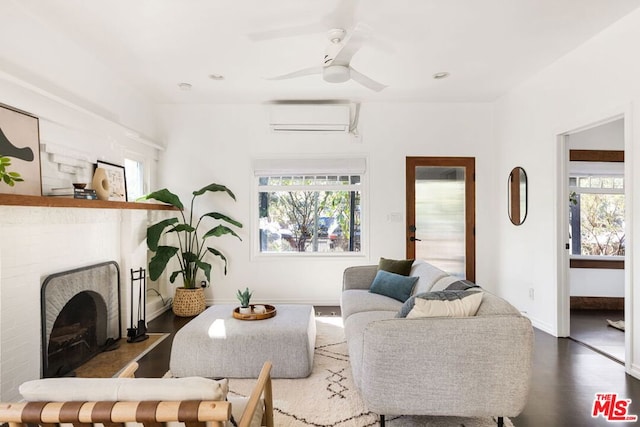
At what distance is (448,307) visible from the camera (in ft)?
6.28

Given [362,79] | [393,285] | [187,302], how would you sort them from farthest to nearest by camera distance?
[187,302]
[393,285]
[362,79]

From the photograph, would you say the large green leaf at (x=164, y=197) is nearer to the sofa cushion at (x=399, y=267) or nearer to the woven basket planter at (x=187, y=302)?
the woven basket planter at (x=187, y=302)

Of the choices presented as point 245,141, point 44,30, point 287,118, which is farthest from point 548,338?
point 44,30

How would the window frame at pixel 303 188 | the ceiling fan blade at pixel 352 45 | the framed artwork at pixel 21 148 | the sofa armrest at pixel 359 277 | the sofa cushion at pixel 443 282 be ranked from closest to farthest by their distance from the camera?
the framed artwork at pixel 21 148 → the ceiling fan blade at pixel 352 45 → the sofa cushion at pixel 443 282 → the sofa armrest at pixel 359 277 → the window frame at pixel 303 188

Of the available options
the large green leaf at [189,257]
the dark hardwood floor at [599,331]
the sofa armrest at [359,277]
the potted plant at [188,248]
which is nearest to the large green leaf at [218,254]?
the potted plant at [188,248]

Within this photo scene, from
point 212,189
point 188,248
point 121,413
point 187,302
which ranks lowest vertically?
point 187,302

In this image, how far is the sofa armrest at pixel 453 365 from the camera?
5.60 feet

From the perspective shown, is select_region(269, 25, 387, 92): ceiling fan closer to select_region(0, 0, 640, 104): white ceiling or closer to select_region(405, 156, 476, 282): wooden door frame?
select_region(0, 0, 640, 104): white ceiling

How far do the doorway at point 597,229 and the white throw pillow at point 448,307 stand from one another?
2.56 meters

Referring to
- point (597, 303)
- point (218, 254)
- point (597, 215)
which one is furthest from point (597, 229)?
point (218, 254)

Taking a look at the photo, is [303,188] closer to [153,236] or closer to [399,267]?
[399,267]

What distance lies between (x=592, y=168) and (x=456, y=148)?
1763mm

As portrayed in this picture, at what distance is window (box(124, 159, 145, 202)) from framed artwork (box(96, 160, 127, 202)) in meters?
0.39

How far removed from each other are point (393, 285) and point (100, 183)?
2.82m
